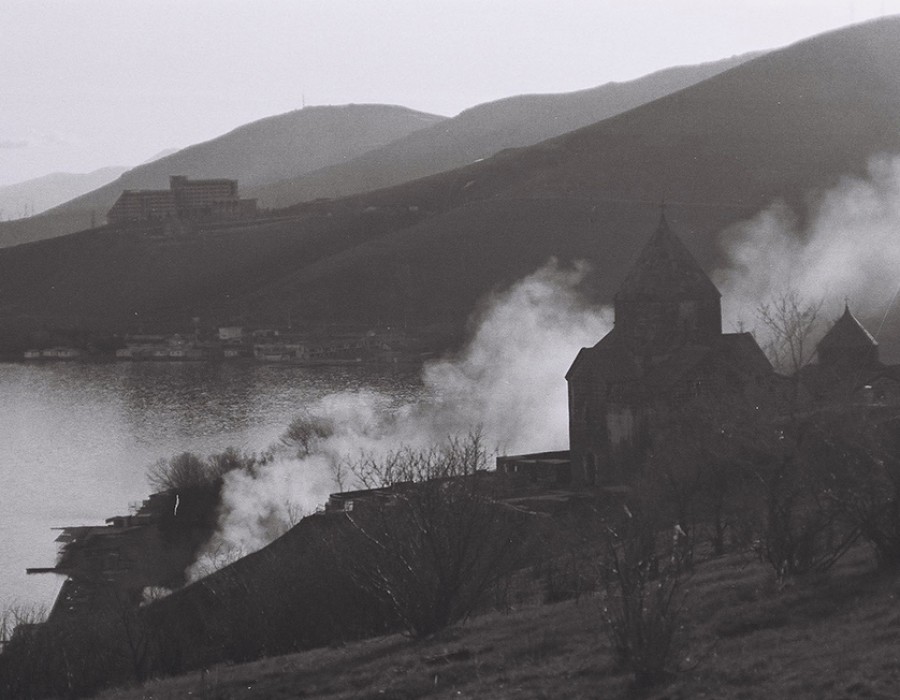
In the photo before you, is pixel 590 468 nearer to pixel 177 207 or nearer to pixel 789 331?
pixel 789 331

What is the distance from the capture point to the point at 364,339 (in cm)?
11006

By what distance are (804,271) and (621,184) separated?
52.9m

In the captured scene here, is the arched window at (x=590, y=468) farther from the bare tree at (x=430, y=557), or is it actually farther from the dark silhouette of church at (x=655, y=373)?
the bare tree at (x=430, y=557)

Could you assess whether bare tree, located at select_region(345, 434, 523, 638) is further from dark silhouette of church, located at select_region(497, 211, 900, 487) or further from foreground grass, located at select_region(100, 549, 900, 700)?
dark silhouette of church, located at select_region(497, 211, 900, 487)

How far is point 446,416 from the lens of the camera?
224ft

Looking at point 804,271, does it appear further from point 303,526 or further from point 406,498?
point 406,498

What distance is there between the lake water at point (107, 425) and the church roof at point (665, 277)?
1550cm

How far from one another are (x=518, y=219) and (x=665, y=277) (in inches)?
3525

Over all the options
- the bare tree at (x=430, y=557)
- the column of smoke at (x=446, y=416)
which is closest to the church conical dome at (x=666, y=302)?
the column of smoke at (x=446, y=416)

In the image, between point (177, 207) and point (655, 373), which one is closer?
point (655, 373)

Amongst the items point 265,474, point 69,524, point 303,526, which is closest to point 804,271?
point 265,474

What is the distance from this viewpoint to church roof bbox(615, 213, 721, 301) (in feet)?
120

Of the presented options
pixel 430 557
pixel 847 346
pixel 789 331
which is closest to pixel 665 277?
pixel 847 346

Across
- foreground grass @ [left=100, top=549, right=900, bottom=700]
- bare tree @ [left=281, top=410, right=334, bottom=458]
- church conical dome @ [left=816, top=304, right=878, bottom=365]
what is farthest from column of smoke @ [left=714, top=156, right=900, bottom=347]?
foreground grass @ [left=100, top=549, right=900, bottom=700]
